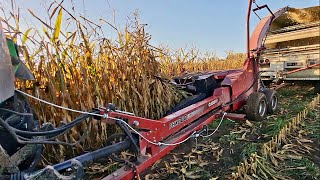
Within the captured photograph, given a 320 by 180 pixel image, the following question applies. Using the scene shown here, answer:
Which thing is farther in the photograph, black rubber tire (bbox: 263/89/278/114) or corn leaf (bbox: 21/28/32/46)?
black rubber tire (bbox: 263/89/278/114)

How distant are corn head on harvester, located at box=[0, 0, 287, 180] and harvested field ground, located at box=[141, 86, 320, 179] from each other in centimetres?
20

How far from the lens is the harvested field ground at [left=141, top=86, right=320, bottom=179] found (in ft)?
7.84

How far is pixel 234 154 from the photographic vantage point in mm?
2830

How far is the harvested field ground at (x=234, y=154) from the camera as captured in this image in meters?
2.39

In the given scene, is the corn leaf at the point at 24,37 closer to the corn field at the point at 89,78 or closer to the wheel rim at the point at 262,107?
the corn field at the point at 89,78

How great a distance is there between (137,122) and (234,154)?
4.49ft

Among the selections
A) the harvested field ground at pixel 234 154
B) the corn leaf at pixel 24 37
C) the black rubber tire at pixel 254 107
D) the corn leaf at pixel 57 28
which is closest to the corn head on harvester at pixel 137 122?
the black rubber tire at pixel 254 107

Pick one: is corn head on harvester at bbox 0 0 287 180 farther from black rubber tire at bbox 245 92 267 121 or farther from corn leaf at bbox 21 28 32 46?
corn leaf at bbox 21 28 32 46

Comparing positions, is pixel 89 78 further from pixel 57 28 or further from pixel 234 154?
pixel 234 154

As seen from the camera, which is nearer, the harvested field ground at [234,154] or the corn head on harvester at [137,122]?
the corn head on harvester at [137,122]

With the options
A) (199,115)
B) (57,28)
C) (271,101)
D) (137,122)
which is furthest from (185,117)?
(271,101)

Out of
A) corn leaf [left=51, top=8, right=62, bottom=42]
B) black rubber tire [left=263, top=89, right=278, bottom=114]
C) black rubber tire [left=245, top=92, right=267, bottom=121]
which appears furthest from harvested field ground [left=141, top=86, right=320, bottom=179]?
corn leaf [left=51, top=8, right=62, bottom=42]

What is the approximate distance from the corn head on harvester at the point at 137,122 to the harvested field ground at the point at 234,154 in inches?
7.9

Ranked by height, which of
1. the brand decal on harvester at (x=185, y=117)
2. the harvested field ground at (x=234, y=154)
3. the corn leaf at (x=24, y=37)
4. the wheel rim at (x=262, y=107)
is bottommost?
the harvested field ground at (x=234, y=154)
